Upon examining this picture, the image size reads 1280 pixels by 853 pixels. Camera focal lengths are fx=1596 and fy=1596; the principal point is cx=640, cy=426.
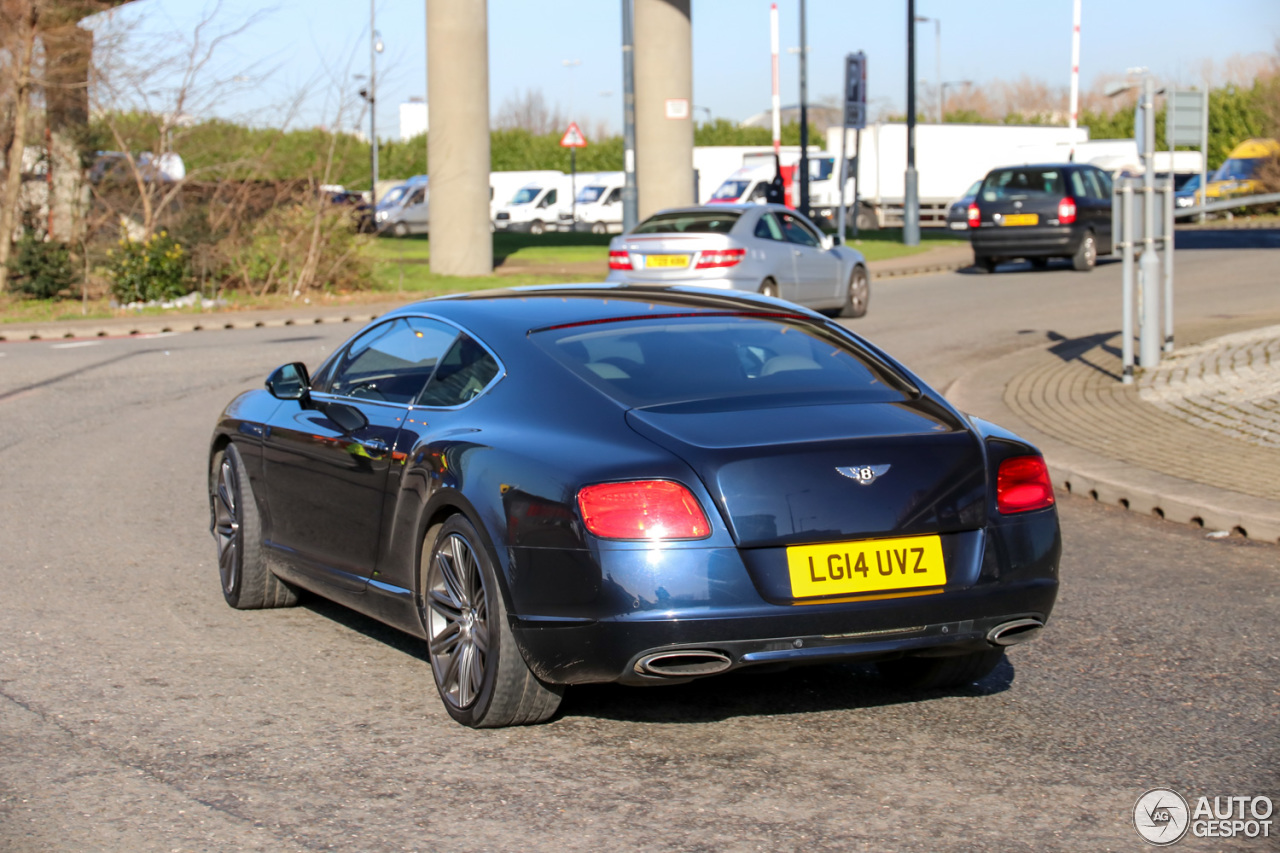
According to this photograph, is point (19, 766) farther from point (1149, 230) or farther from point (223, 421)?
point (1149, 230)

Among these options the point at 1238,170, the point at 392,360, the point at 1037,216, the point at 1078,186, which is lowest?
the point at 392,360

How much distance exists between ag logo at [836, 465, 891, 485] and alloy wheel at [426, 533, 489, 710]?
1.14 m

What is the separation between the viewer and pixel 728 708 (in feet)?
16.8

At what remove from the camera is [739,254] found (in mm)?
19047

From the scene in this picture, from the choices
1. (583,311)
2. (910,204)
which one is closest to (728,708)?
(583,311)

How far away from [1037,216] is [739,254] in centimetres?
958

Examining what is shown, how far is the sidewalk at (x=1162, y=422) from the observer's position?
27.5 feet

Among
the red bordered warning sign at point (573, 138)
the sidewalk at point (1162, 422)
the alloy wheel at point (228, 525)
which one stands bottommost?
the sidewalk at point (1162, 422)

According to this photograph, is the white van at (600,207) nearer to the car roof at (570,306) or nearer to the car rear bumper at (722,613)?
the car roof at (570,306)

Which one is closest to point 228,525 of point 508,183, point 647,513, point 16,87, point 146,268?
point 647,513

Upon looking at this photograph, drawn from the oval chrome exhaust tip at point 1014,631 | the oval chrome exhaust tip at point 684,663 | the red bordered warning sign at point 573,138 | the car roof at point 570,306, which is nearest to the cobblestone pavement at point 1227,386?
the car roof at point 570,306

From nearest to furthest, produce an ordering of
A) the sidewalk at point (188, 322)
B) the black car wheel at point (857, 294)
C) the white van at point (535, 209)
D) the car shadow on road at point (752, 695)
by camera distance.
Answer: the car shadow on road at point (752, 695)
the sidewalk at point (188, 322)
the black car wheel at point (857, 294)
the white van at point (535, 209)

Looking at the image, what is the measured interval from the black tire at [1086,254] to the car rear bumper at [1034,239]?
93 millimetres

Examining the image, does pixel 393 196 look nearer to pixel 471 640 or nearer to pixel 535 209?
pixel 535 209
